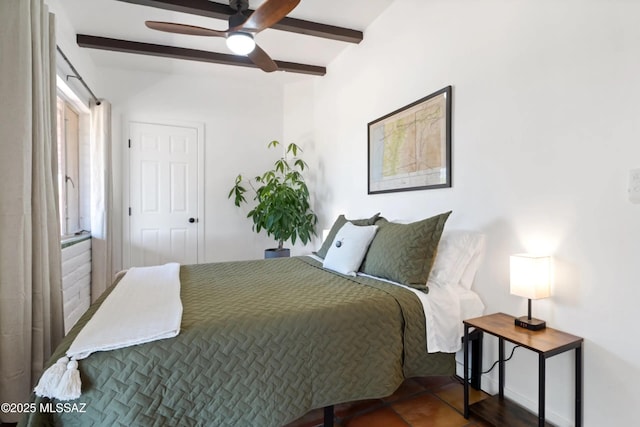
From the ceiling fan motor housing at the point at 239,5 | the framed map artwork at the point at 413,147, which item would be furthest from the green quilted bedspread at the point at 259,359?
the ceiling fan motor housing at the point at 239,5

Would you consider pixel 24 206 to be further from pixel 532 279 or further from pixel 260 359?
pixel 532 279

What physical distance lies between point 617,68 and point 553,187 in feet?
1.78

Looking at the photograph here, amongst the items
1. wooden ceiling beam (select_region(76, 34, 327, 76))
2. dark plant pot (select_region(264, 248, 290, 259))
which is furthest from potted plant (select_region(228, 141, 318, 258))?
wooden ceiling beam (select_region(76, 34, 327, 76))

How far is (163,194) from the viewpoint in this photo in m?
4.05

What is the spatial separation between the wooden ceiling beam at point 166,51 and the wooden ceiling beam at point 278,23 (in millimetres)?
829

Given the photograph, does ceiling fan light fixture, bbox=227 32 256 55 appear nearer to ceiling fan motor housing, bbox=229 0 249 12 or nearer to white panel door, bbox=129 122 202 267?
ceiling fan motor housing, bbox=229 0 249 12

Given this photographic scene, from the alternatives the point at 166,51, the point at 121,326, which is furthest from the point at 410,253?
the point at 166,51

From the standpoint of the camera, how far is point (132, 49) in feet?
10.5

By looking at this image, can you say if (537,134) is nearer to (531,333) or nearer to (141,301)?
(531,333)

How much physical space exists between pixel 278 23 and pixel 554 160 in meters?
2.40

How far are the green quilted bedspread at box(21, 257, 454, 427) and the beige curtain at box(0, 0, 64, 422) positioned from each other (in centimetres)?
34

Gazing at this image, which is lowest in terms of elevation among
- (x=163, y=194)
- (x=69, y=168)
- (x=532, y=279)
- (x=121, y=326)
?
(x=121, y=326)

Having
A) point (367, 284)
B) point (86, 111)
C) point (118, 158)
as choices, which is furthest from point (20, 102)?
point (118, 158)

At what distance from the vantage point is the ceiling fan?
1863 mm
